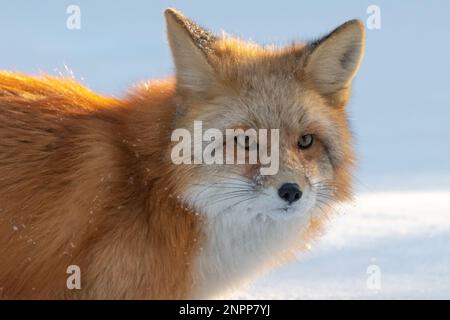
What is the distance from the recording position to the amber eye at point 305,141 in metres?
6.10

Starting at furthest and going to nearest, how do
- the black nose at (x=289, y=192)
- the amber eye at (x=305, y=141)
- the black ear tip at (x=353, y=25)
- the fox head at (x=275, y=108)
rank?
the black ear tip at (x=353, y=25) < the amber eye at (x=305, y=141) < the fox head at (x=275, y=108) < the black nose at (x=289, y=192)

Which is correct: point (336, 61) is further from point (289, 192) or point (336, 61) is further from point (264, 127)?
point (289, 192)

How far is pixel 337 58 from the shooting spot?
21.3 ft

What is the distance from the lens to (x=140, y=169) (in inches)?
242

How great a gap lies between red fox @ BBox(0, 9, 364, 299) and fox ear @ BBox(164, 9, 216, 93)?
0.01m

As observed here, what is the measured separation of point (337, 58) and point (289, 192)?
1.55 m

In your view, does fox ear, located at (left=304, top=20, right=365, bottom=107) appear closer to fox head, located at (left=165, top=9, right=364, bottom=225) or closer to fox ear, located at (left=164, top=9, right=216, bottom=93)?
fox head, located at (left=165, top=9, right=364, bottom=225)

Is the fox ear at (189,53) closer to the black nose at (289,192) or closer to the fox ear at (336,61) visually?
the fox ear at (336,61)

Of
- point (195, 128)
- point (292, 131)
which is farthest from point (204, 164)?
point (292, 131)

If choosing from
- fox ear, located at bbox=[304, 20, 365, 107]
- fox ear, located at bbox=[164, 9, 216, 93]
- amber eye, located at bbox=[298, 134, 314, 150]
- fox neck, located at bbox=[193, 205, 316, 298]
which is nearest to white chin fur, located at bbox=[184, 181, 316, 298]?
fox neck, located at bbox=[193, 205, 316, 298]

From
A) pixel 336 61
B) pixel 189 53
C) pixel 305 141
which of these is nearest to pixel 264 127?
pixel 305 141

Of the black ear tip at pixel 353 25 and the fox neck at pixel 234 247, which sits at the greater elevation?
the black ear tip at pixel 353 25

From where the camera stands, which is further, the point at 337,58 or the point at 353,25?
the point at 337,58

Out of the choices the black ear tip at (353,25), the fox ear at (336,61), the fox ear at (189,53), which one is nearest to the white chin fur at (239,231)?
the fox ear at (189,53)
